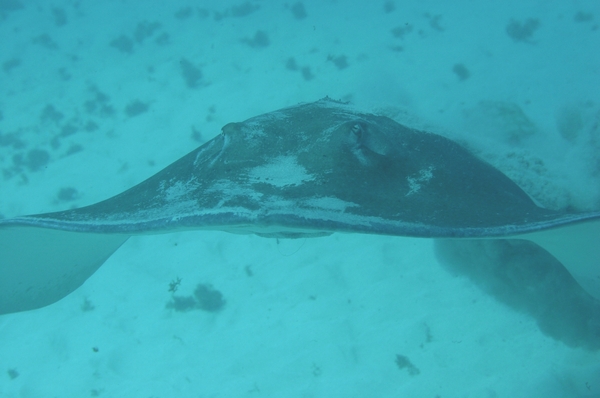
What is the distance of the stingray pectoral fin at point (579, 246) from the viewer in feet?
7.84

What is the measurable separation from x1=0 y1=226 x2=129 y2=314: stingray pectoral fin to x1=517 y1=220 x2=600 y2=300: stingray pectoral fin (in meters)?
4.00

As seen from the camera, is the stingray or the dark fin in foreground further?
the dark fin in foreground

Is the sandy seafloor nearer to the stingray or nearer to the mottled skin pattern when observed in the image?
the stingray

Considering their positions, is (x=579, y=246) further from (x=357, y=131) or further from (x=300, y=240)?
(x=300, y=240)

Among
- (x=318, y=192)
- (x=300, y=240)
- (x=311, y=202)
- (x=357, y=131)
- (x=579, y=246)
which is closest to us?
(x=311, y=202)

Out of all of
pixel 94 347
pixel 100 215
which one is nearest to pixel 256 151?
pixel 100 215

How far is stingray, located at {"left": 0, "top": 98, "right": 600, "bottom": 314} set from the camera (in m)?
1.90

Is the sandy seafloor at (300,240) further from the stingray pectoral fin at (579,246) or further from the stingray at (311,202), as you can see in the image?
the stingray at (311,202)

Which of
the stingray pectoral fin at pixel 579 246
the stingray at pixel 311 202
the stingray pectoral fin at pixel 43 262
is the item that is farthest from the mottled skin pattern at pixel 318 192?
the stingray pectoral fin at pixel 43 262

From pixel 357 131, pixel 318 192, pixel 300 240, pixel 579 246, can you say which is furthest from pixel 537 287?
pixel 318 192

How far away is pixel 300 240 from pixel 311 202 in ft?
17.2

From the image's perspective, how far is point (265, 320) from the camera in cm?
665

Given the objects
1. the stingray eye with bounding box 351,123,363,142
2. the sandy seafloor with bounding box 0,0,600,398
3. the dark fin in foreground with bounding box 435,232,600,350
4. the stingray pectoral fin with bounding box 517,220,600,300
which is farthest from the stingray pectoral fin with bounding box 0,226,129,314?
the dark fin in foreground with bounding box 435,232,600,350

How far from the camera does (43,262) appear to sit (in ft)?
12.3
